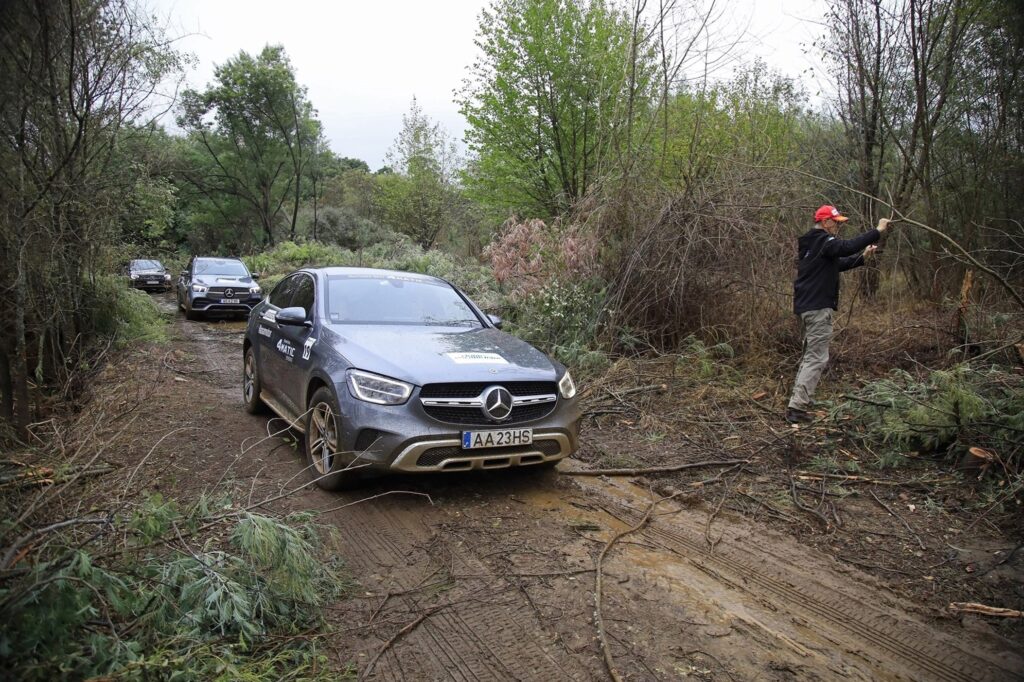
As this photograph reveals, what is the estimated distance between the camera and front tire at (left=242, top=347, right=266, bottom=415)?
666 centimetres

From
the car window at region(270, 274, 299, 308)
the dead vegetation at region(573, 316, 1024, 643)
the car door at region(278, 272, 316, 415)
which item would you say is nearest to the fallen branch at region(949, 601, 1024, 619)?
the dead vegetation at region(573, 316, 1024, 643)

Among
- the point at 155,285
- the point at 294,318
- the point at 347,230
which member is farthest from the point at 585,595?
the point at 347,230

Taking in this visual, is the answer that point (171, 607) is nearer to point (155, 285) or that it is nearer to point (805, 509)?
point (805, 509)

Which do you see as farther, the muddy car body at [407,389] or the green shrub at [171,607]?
the muddy car body at [407,389]

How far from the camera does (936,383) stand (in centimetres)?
555

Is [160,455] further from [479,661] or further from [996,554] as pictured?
[996,554]

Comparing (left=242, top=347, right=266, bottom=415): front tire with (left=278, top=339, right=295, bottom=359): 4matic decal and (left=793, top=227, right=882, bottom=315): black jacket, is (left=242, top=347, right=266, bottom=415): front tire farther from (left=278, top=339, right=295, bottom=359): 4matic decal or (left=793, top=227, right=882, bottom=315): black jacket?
(left=793, top=227, right=882, bottom=315): black jacket

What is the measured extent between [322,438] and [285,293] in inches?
99.7

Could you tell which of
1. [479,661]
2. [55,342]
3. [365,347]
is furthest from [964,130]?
[55,342]

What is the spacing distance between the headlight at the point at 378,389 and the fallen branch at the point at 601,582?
1606 mm

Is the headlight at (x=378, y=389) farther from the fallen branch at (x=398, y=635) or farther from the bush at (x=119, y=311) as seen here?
the bush at (x=119, y=311)

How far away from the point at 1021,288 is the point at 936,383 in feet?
9.93

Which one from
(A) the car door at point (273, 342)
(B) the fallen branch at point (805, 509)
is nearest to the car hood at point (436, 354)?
(A) the car door at point (273, 342)

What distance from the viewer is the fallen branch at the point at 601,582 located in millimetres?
2705
